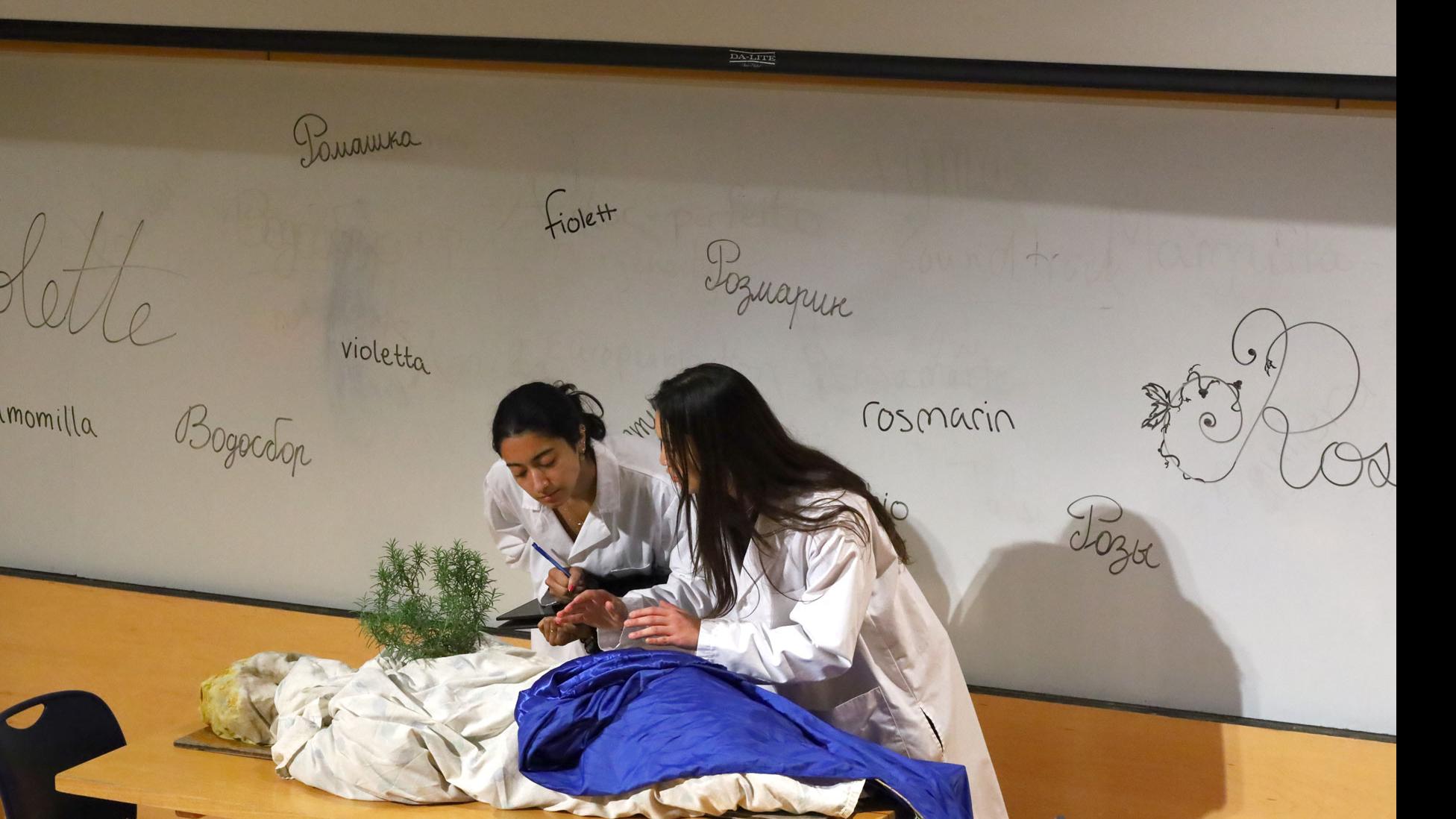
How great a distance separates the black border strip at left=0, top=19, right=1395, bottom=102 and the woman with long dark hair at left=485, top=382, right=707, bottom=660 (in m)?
0.92

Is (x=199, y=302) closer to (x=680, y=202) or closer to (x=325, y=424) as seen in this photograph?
(x=325, y=424)

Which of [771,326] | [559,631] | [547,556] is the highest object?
[771,326]

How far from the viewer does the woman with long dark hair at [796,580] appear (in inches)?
91.3

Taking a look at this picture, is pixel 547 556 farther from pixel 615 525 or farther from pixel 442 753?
pixel 442 753

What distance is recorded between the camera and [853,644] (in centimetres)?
227

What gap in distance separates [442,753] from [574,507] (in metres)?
0.99

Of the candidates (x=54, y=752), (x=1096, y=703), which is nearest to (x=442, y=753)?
(x=54, y=752)

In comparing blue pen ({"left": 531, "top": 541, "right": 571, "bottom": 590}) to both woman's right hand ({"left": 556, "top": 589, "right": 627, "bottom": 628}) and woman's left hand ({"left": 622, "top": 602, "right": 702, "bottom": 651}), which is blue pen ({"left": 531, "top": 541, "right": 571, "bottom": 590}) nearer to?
woman's right hand ({"left": 556, "top": 589, "right": 627, "bottom": 628})

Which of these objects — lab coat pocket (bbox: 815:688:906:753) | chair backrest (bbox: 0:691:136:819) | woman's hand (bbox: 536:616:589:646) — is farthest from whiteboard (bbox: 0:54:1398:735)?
chair backrest (bbox: 0:691:136:819)

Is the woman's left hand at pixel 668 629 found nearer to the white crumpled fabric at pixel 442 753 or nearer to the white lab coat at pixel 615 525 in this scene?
the white crumpled fabric at pixel 442 753

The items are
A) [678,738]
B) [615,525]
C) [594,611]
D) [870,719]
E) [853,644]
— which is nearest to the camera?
[678,738]

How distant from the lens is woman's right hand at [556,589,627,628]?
2.53 meters

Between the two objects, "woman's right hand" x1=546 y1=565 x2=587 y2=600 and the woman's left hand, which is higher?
"woman's right hand" x1=546 y1=565 x2=587 y2=600

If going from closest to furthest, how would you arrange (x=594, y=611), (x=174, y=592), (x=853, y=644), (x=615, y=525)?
(x=853, y=644) < (x=594, y=611) < (x=615, y=525) < (x=174, y=592)
